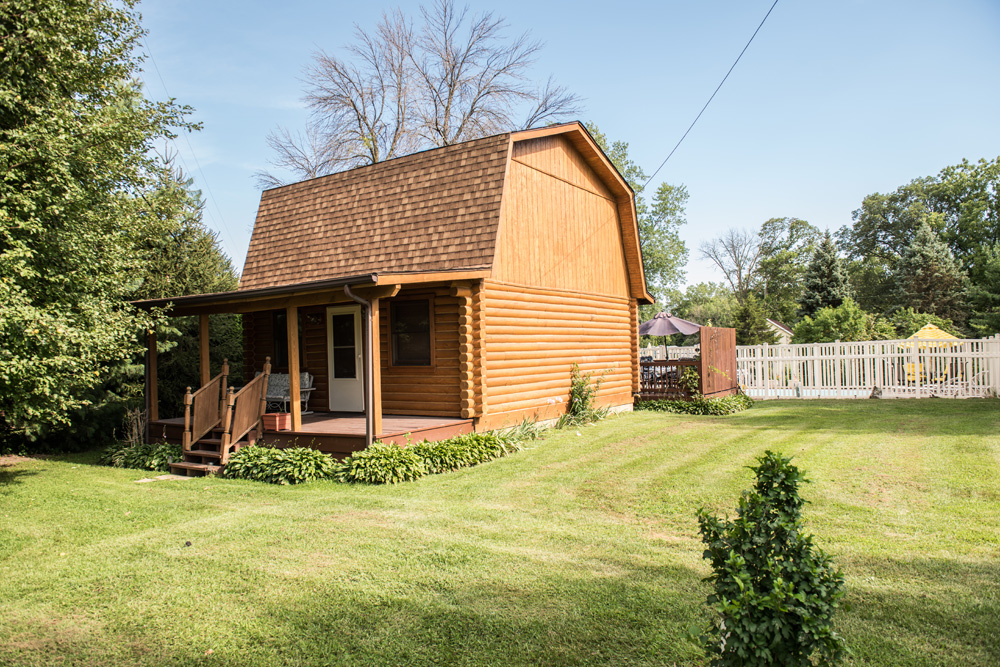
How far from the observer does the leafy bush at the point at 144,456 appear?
10.0 meters

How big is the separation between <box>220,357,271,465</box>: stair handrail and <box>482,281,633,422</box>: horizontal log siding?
370 cm

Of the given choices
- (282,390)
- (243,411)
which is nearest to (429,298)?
(282,390)

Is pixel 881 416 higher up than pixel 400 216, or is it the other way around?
pixel 400 216

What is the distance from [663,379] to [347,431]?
10118 millimetres

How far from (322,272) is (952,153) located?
5137 centimetres

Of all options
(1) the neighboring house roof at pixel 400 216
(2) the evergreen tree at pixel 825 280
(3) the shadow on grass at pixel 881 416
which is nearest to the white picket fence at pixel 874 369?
(3) the shadow on grass at pixel 881 416

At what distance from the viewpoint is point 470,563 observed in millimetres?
4863

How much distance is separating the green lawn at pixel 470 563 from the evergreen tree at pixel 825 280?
952 inches

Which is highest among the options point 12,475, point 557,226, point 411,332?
point 557,226

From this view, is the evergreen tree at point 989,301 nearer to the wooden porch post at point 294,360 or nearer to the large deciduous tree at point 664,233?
the large deciduous tree at point 664,233

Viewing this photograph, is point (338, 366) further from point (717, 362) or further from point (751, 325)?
point (751, 325)

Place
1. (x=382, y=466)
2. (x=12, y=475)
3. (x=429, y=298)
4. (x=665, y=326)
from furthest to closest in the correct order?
(x=665, y=326) → (x=429, y=298) → (x=12, y=475) → (x=382, y=466)

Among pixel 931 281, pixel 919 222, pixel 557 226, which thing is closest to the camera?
pixel 557 226

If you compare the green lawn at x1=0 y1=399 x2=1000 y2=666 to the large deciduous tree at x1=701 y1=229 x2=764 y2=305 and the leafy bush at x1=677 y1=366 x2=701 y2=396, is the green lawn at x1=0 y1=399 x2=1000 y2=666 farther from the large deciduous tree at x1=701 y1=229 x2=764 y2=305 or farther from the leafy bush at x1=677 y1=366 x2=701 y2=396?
the large deciduous tree at x1=701 y1=229 x2=764 y2=305
